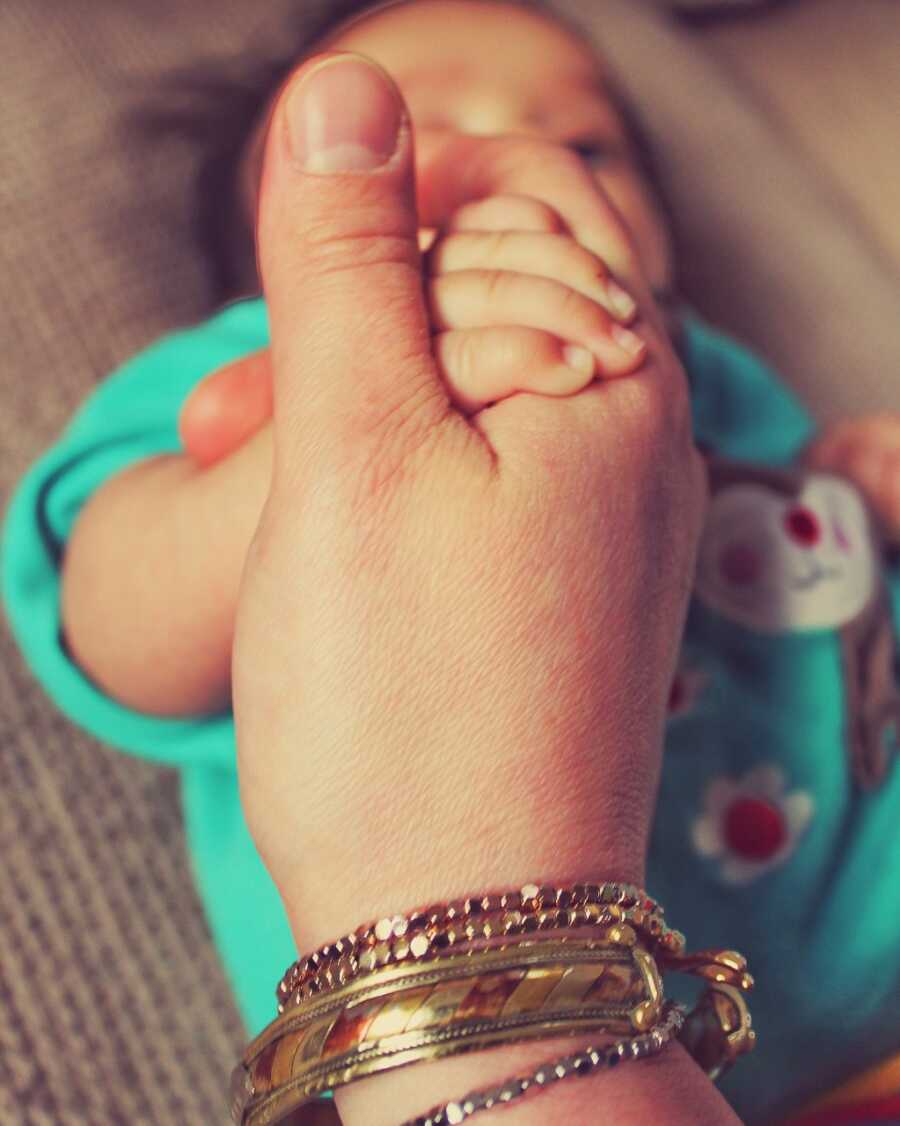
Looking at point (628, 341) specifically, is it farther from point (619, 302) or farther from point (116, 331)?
point (116, 331)

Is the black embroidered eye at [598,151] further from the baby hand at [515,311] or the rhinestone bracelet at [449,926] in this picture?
the rhinestone bracelet at [449,926]

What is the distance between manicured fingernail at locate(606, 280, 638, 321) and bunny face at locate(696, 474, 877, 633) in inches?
9.4

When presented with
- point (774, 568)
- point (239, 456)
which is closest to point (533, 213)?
point (239, 456)

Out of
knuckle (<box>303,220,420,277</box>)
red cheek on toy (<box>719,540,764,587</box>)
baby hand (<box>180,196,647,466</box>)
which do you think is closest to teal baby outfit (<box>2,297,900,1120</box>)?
red cheek on toy (<box>719,540,764,587</box>)

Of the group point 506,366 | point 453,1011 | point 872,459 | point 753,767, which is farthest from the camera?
point 872,459

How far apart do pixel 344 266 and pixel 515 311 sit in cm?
8

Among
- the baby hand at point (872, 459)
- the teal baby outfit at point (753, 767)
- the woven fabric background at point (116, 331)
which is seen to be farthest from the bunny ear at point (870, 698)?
the woven fabric background at point (116, 331)

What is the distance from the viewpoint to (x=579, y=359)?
40 cm

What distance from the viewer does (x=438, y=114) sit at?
73 cm

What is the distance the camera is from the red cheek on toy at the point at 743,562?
627mm

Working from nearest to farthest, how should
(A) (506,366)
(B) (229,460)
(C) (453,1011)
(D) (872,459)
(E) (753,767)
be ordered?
(C) (453,1011) → (A) (506,366) → (B) (229,460) → (E) (753,767) → (D) (872,459)

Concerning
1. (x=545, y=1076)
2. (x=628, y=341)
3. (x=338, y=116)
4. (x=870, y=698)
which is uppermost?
(x=338, y=116)

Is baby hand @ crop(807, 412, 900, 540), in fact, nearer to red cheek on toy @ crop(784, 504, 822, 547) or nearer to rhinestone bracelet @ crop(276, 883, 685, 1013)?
red cheek on toy @ crop(784, 504, 822, 547)

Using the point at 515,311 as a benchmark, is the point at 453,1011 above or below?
below
